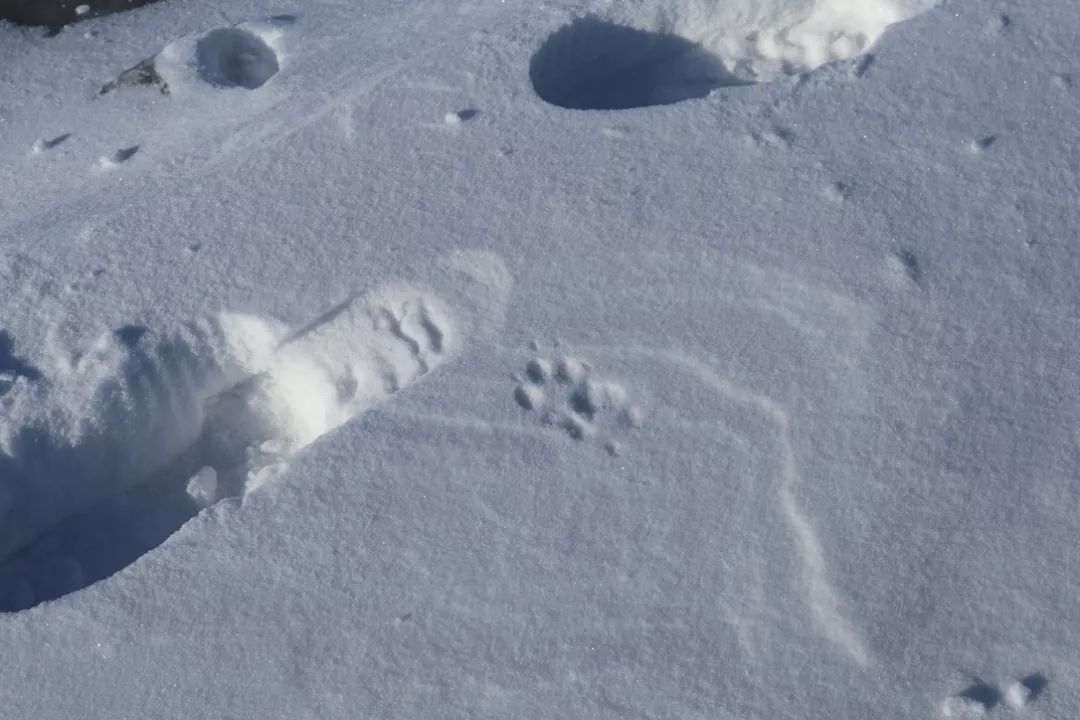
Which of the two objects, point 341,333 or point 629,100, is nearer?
point 341,333

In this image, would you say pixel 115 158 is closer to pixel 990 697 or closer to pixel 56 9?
pixel 56 9

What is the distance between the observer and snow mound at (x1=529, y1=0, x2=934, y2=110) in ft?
7.30

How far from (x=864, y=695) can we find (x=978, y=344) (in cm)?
60

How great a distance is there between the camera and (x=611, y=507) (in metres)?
1.68

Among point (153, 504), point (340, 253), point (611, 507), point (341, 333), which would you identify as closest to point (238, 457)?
point (153, 504)

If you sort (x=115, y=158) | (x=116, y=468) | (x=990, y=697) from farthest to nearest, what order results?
1. (x=115, y=158)
2. (x=116, y=468)
3. (x=990, y=697)

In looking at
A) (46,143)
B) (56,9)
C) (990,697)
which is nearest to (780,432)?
(990,697)

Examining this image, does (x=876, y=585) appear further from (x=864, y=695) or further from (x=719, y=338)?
(x=719, y=338)

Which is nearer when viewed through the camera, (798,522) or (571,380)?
(798,522)

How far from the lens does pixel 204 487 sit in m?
1.87

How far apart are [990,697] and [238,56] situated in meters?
2.03

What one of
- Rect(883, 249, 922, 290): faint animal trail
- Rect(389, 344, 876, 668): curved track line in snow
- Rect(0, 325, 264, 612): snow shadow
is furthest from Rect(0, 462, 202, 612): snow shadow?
Rect(883, 249, 922, 290): faint animal trail

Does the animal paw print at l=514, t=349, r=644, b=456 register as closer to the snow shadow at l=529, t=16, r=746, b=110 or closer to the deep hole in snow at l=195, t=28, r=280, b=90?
the snow shadow at l=529, t=16, r=746, b=110

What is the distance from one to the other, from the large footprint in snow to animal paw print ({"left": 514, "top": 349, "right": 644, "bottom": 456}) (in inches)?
5.2
